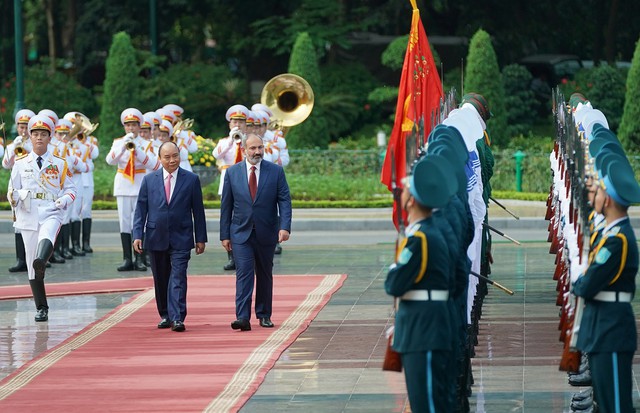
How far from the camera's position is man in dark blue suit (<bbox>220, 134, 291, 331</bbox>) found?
13.5 meters

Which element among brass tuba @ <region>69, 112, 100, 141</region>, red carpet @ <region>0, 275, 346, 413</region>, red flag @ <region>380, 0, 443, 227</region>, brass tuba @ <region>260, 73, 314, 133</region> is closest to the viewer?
red carpet @ <region>0, 275, 346, 413</region>

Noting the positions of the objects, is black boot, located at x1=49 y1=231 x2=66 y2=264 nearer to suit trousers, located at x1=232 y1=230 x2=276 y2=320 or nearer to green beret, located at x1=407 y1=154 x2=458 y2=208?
suit trousers, located at x1=232 y1=230 x2=276 y2=320

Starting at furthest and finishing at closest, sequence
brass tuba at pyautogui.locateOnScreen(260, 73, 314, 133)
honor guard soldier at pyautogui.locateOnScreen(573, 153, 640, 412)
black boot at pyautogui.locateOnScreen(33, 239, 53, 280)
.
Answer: brass tuba at pyautogui.locateOnScreen(260, 73, 314, 133) < black boot at pyautogui.locateOnScreen(33, 239, 53, 280) < honor guard soldier at pyautogui.locateOnScreen(573, 153, 640, 412)

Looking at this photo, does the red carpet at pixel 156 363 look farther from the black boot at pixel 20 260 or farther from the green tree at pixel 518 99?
the green tree at pixel 518 99

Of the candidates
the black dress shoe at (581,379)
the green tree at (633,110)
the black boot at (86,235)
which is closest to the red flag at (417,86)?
the black dress shoe at (581,379)

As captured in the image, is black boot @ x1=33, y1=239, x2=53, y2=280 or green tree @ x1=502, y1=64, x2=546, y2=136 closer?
black boot @ x1=33, y1=239, x2=53, y2=280

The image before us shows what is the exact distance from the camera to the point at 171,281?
1362 centimetres

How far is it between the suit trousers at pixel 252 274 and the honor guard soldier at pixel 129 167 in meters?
5.24

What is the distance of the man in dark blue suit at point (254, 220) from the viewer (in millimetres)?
13523

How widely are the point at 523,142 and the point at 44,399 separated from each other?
25346 millimetres

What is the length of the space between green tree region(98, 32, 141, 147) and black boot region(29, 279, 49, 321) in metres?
22.8

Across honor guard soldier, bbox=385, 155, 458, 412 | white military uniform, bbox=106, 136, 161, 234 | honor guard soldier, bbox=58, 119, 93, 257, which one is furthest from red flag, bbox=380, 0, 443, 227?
honor guard soldier, bbox=385, 155, 458, 412

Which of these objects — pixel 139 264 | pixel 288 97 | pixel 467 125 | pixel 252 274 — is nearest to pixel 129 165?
pixel 139 264

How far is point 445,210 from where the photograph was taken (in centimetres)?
847
